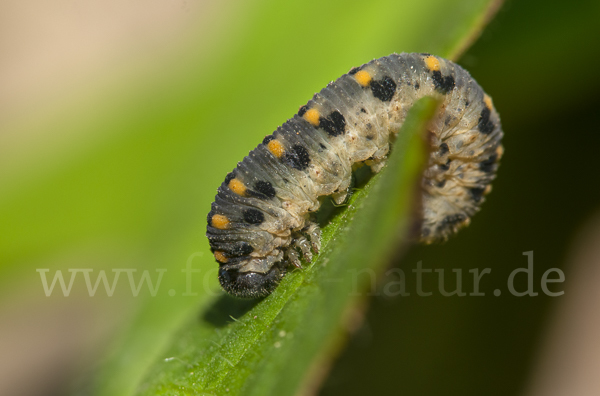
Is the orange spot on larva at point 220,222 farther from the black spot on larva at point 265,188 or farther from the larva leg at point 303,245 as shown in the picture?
the larva leg at point 303,245

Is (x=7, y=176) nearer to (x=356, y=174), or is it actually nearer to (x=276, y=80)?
(x=276, y=80)

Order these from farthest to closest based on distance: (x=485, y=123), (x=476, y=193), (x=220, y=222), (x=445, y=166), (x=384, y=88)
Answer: (x=476, y=193), (x=445, y=166), (x=485, y=123), (x=384, y=88), (x=220, y=222)

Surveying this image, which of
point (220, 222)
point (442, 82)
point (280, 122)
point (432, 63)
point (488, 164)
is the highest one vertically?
point (280, 122)

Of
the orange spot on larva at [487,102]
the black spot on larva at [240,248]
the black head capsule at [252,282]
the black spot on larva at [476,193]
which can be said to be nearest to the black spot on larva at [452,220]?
the black spot on larva at [476,193]

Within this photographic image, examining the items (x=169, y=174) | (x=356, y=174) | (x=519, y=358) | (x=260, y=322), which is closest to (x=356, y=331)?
(x=260, y=322)

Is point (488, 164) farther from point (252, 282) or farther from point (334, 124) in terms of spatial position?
point (252, 282)

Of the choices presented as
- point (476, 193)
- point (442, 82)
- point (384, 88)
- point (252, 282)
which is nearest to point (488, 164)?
point (476, 193)
